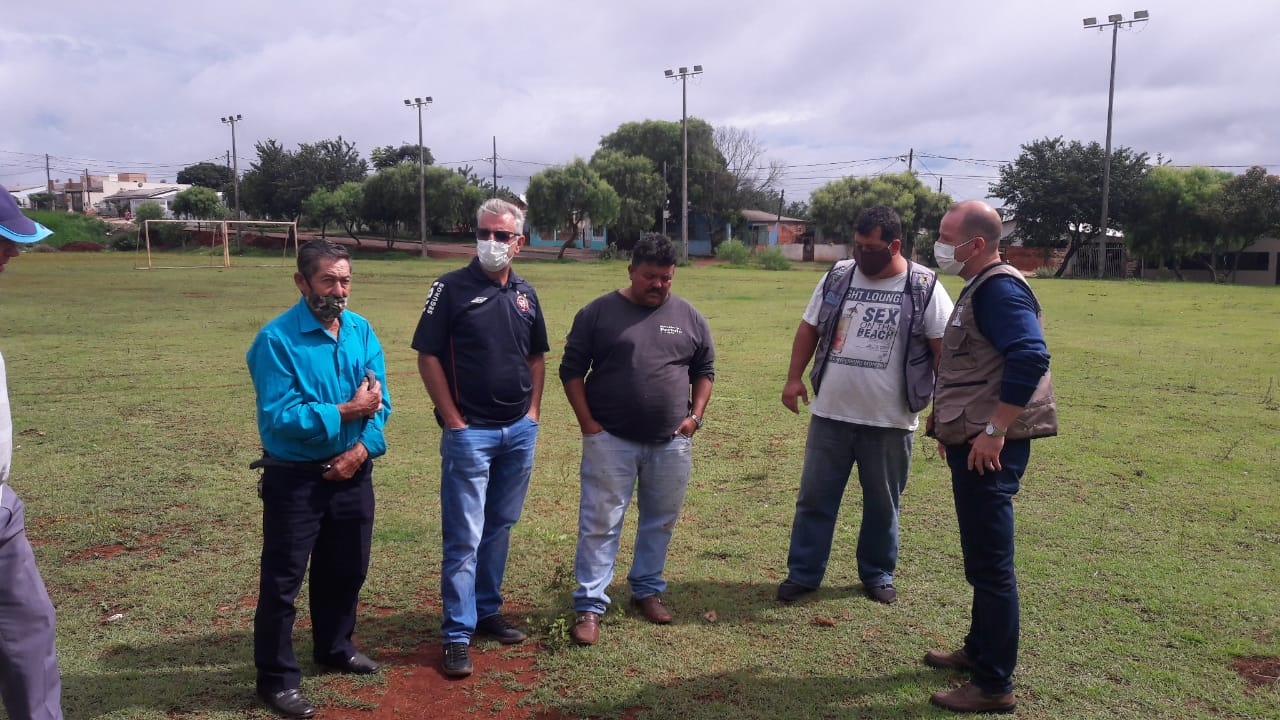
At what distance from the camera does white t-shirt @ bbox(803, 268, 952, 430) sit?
475 cm

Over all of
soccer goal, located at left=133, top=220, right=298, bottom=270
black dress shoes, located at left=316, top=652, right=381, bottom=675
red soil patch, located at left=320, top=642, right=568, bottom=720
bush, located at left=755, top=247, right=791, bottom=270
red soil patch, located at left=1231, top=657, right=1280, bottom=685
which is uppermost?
soccer goal, located at left=133, top=220, right=298, bottom=270

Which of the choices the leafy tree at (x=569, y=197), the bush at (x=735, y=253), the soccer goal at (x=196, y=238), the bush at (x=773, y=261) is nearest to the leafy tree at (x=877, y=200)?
the bush at (x=735, y=253)

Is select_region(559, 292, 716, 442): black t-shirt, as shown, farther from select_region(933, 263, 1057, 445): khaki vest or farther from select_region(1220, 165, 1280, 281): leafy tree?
select_region(1220, 165, 1280, 281): leafy tree

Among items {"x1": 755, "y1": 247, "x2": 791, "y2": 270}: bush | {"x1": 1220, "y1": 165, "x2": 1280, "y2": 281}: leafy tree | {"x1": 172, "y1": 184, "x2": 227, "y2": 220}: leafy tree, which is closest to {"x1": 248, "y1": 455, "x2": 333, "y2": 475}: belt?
{"x1": 755, "y1": 247, "x2": 791, "y2": 270}: bush

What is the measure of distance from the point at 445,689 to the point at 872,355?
2.67m

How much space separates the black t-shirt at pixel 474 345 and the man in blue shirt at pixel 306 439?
0.34m

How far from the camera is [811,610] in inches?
192

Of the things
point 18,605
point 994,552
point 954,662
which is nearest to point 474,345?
point 18,605

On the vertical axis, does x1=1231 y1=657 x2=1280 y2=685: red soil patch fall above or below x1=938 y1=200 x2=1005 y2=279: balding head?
below

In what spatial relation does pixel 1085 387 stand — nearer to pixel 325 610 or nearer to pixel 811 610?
pixel 811 610

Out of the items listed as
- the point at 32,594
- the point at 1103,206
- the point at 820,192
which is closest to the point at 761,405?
the point at 32,594

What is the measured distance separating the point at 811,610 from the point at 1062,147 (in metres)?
51.8

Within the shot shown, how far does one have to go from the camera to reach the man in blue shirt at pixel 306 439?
3.66 meters

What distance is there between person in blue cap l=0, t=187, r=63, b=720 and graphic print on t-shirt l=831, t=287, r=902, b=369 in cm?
360
